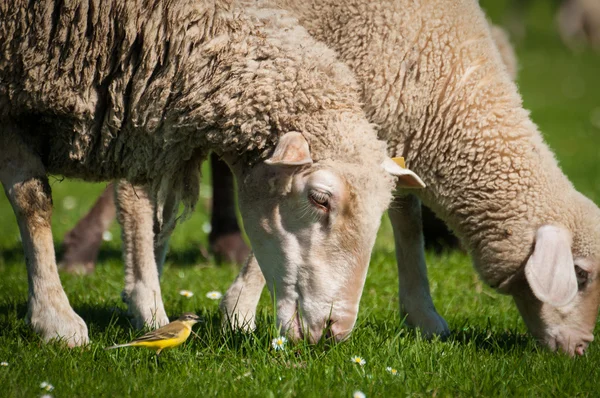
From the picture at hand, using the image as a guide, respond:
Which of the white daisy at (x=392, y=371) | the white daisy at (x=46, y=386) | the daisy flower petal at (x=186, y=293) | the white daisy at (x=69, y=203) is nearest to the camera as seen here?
the white daisy at (x=46, y=386)

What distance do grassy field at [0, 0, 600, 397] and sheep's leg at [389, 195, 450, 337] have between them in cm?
15

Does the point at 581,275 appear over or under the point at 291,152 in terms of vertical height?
under

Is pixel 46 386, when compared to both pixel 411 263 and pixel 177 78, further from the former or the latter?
pixel 411 263

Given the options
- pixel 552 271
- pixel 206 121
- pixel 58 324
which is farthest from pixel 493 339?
pixel 58 324

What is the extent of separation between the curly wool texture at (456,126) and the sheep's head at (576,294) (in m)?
0.01

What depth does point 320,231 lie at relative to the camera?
11.8 ft

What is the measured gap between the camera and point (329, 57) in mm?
3883

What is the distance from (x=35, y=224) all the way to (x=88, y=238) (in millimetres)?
2459

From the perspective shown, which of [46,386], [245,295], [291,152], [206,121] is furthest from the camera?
[245,295]

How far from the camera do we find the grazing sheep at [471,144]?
4191 millimetres

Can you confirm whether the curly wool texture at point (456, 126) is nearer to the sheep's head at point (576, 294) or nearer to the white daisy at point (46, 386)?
the sheep's head at point (576, 294)

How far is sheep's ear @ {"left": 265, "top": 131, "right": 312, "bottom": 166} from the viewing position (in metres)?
3.45

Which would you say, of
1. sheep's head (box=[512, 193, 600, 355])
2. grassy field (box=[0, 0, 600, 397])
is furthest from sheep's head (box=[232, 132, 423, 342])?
sheep's head (box=[512, 193, 600, 355])

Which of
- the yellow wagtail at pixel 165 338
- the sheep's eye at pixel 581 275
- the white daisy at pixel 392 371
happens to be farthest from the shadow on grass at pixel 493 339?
the yellow wagtail at pixel 165 338
